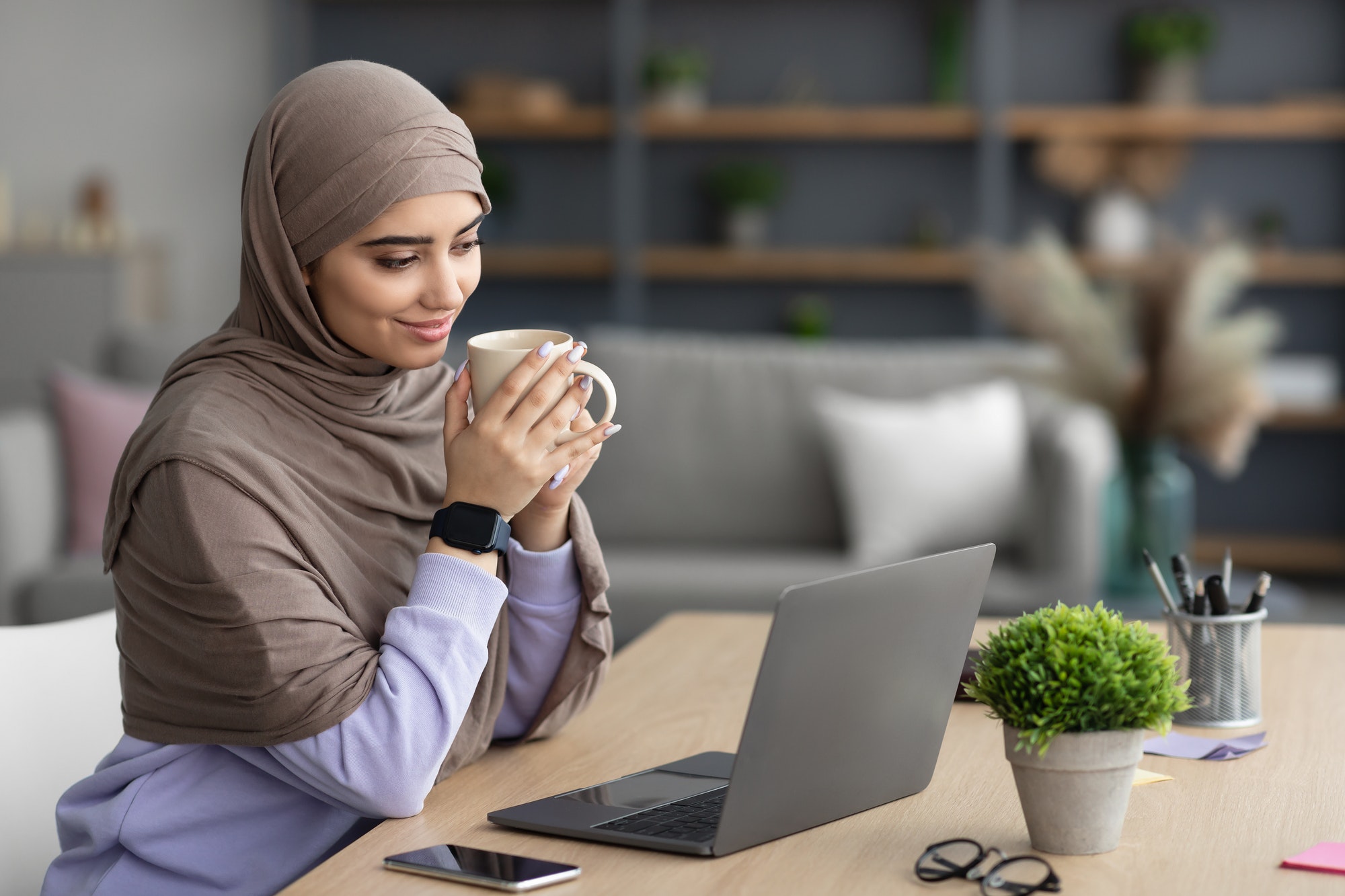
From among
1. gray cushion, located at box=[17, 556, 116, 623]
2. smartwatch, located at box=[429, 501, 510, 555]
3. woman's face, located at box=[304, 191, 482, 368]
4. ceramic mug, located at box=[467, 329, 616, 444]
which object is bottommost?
gray cushion, located at box=[17, 556, 116, 623]

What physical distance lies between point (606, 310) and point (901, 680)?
4670mm

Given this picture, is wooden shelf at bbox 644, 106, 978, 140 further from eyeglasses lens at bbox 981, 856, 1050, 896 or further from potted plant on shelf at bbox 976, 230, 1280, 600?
eyeglasses lens at bbox 981, 856, 1050, 896

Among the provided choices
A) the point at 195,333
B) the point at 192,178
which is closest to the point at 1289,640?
the point at 195,333

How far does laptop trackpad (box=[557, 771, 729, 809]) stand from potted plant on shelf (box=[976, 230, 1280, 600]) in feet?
7.22

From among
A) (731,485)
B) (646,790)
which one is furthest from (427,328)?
(731,485)

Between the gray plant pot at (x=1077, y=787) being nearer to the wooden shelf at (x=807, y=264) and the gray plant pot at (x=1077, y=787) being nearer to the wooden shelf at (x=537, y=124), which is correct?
the wooden shelf at (x=807, y=264)

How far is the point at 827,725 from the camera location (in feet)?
3.04

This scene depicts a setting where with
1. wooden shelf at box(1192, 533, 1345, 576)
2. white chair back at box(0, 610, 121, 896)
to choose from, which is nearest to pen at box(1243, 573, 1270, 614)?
white chair back at box(0, 610, 121, 896)

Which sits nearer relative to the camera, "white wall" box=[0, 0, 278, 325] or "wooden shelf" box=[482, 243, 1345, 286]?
"wooden shelf" box=[482, 243, 1345, 286]

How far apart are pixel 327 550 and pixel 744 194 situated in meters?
4.27

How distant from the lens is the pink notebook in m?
0.86

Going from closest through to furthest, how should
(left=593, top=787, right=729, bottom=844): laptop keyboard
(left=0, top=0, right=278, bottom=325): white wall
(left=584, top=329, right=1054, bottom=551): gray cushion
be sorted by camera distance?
(left=593, top=787, right=729, bottom=844): laptop keyboard, (left=584, top=329, right=1054, bottom=551): gray cushion, (left=0, top=0, right=278, bottom=325): white wall

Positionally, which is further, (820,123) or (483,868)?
(820,123)

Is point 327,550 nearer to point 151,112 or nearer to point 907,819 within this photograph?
point 907,819
